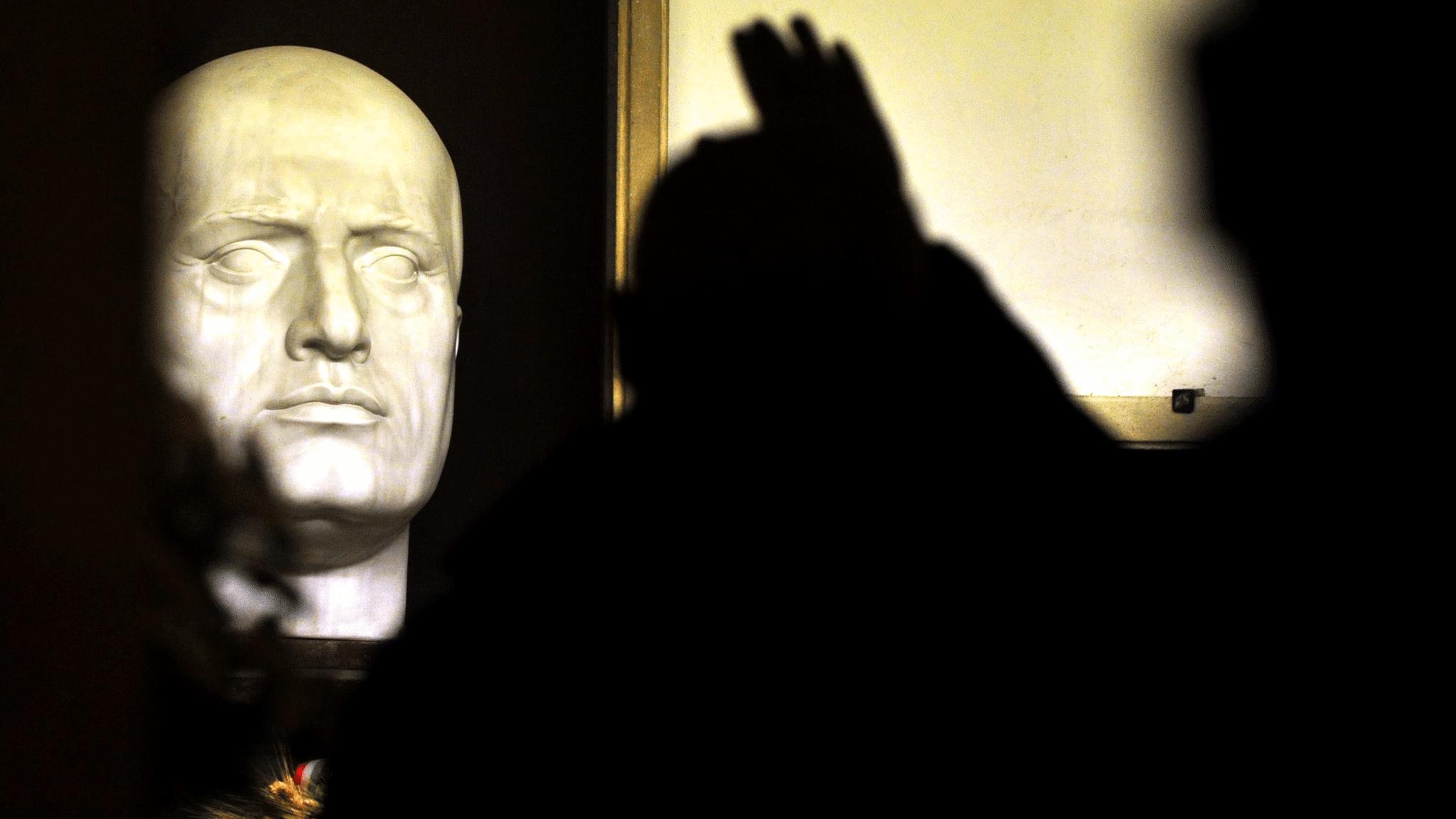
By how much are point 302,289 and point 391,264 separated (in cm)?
11

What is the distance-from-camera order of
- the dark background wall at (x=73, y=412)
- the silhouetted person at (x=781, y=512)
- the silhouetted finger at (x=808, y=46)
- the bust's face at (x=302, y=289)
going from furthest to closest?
the silhouetted finger at (x=808, y=46)
the silhouetted person at (x=781, y=512)
the bust's face at (x=302, y=289)
the dark background wall at (x=73, y=412)

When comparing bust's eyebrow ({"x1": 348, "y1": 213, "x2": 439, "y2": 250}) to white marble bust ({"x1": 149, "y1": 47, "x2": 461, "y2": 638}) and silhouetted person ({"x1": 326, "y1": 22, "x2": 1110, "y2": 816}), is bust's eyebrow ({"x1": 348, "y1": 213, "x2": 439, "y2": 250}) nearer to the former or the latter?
white marble bust ({"x1": 149, "y1": 47, "x2": 461, "y2": 638})

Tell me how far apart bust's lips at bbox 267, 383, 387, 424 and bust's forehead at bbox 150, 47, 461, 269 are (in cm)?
21

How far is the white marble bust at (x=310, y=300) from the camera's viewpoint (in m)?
1.35

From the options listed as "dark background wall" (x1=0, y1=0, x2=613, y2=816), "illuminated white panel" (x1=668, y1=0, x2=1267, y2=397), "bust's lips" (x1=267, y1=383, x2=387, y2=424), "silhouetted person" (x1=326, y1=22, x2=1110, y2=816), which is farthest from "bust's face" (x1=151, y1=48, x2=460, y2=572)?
"dark background wall" (x1=0, y1=0, x2=613, y2=816)

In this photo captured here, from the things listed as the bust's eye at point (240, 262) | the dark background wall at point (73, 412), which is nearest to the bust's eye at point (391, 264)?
the bust's eye at point (240, 262)

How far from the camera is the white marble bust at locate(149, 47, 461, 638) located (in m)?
1.35

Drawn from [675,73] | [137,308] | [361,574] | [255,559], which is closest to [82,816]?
[137,308]

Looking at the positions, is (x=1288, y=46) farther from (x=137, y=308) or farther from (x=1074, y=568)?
(x=137, y=308)

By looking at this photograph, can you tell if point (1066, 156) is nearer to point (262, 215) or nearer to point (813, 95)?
point (813, 95)

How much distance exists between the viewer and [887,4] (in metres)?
1.69

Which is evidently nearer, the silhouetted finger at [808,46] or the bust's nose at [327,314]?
the bust's nose at [327,314]

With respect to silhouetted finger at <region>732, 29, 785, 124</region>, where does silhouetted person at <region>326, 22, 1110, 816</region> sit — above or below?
below

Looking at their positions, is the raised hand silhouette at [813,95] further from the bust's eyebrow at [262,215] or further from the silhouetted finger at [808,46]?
the bust's eyebrow at [262,215]
